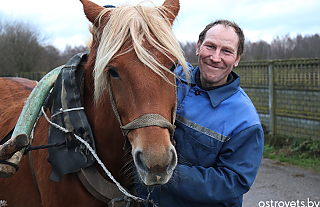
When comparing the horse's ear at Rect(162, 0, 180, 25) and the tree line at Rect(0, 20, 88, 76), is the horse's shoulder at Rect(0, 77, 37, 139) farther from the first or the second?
the tree line at Rect(0, 20, 88, 76)

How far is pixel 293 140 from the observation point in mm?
6289

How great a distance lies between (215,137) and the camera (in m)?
1.85

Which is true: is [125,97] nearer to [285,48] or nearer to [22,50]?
[22,50]

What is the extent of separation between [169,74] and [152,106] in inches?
10.2

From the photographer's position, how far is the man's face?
80.9 inches

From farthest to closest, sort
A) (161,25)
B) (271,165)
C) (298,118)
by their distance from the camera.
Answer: (298,118)
(271,165)
(161,25)

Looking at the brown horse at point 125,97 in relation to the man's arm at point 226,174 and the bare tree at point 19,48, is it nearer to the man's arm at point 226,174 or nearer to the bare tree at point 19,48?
the man's arm at point 226,174

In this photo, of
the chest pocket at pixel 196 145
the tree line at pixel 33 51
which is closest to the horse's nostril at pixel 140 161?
the chest pocket at pixel 196 145

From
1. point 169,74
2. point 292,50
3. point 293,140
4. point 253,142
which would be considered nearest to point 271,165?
point 293,140

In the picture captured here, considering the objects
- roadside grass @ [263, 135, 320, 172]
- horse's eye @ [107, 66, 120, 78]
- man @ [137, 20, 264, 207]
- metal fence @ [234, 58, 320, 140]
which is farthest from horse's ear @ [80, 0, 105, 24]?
metal fence @ [234, 58, 320, 140]

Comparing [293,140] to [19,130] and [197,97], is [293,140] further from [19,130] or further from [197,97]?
[19,130]

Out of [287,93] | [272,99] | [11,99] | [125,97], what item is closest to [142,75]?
[125,97]

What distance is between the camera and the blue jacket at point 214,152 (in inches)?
68.5

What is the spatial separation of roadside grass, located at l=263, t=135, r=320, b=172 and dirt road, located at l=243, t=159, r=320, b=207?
227 millimetres
